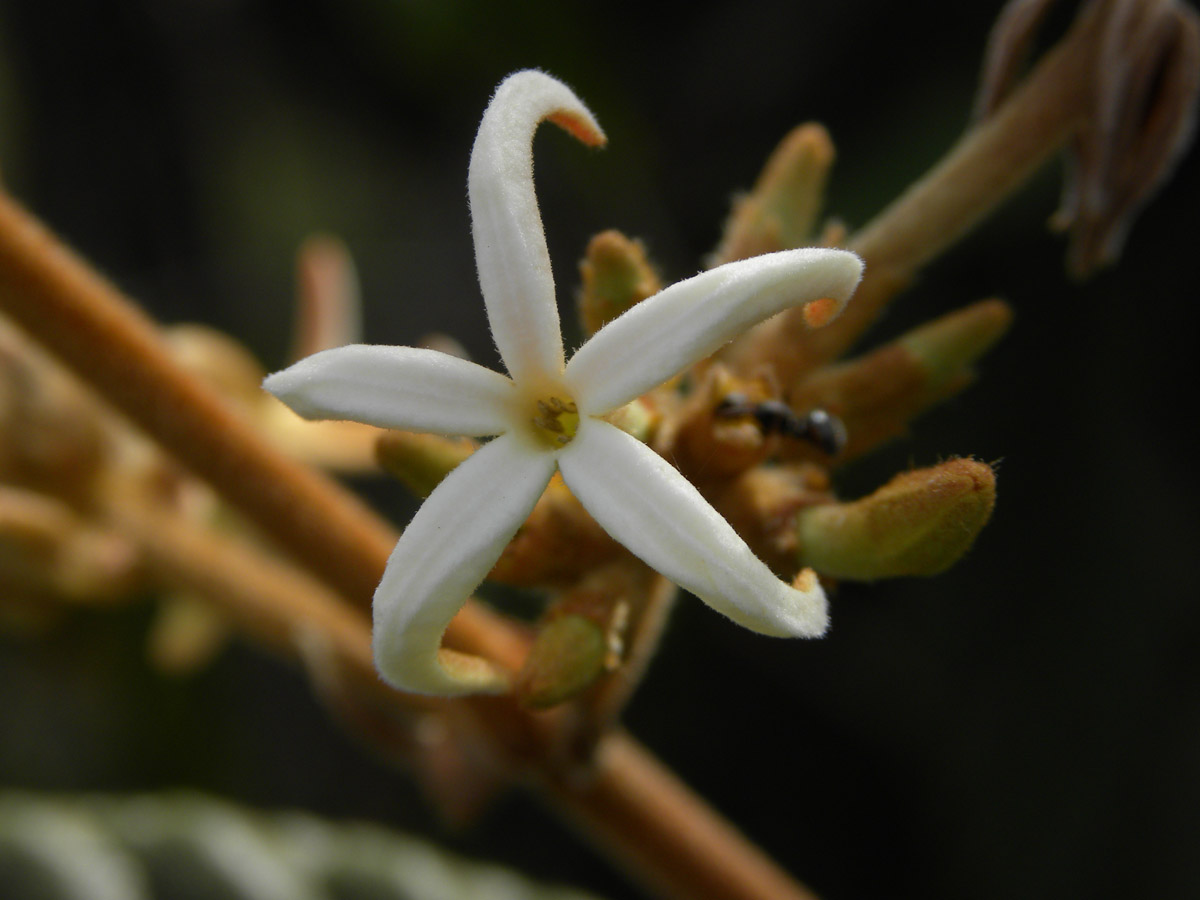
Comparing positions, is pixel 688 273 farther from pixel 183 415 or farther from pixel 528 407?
pixel 528 407

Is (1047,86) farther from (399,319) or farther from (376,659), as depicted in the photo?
(399,319)

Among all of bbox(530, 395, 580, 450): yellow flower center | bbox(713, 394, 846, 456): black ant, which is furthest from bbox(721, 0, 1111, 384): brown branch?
bbox(530, 395, 580, 450): yellow flower center

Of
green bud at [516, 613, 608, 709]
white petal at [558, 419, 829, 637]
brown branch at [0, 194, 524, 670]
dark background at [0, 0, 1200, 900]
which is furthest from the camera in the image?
dark background at [0, 0, 1200, 900]

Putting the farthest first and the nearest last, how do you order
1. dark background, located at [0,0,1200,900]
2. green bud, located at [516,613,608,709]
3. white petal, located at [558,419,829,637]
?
1. dark background, located at [0,0,1200,900]
2. green bud, located at [516,613,608,709]
3. white petal, located at [558,419,829,637]

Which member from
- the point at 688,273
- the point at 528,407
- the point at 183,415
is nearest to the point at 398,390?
the point at 528,407

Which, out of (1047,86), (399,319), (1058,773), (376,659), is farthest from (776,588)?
(399,319)

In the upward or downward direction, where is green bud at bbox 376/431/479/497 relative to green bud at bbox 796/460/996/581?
upward

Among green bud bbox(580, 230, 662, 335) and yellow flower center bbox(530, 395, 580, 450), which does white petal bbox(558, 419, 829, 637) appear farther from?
green bud bbox(580, 230, 662, 335)
